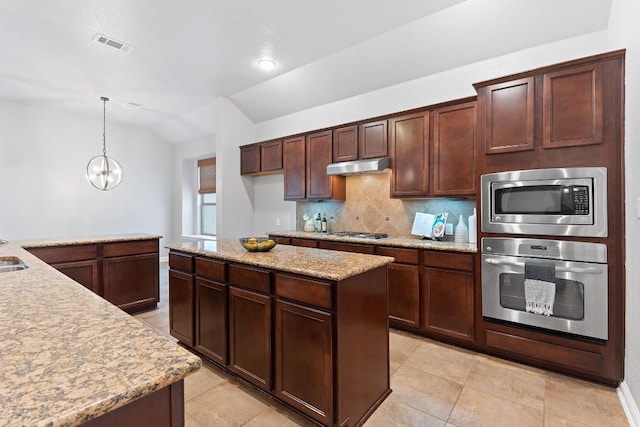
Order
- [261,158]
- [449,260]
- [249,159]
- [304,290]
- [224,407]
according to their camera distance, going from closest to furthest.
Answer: [304,290] → [224,407] → [449,260] → [261,158] → [249,159]

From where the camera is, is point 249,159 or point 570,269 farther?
point 249,159

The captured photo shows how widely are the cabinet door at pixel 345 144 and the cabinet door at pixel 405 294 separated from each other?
5.04ft

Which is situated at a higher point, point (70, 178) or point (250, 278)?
point (70, 178)

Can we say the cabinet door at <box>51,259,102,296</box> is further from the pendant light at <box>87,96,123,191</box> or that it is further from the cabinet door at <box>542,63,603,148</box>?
the cabinet door at <box>542,63,603,148</box>

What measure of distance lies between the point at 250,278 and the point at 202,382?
92cm

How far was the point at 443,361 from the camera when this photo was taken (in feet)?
8.61

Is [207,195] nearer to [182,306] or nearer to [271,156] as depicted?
[271,156]

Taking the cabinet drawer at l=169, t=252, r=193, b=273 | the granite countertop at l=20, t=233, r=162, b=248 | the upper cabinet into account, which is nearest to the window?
the upper cabinet

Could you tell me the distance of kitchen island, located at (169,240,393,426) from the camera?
1.71 metres

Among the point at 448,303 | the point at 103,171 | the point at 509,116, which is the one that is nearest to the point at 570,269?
the point at 448,303

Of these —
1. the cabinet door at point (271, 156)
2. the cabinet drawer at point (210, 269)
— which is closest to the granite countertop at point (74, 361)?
the cabinet drawer at point (210, 269)

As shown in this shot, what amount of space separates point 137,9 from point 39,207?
4516 mm

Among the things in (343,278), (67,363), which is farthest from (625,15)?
(67,363)

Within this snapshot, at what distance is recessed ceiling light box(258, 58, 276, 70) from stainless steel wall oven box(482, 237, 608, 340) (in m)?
3.05
